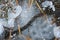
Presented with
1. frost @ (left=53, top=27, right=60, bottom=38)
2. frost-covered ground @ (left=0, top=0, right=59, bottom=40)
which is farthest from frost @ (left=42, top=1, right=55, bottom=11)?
frost @ (left=53, top=27, right=60, bottom=38)

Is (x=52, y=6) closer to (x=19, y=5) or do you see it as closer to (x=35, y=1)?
(x=35, y=1)

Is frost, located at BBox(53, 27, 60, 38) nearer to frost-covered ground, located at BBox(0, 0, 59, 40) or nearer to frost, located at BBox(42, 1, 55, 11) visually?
frost-covered ground, located at BBox(0, 0, 59, 40)

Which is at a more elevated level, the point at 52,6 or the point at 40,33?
the point at 52,6

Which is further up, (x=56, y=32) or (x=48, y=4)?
(x=48, y=4)

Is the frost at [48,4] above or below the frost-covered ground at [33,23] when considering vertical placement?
above

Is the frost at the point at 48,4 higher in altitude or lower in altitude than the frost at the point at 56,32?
higher

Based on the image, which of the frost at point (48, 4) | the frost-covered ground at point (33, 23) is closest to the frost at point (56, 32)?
the frost-covered ground at point (33, 23)

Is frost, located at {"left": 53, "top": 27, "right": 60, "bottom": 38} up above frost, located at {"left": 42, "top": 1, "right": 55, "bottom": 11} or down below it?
below

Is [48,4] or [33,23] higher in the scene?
[48,4]

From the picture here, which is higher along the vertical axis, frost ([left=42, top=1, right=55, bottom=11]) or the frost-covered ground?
frost ([left=42, top=1, right=55, bottom=11])

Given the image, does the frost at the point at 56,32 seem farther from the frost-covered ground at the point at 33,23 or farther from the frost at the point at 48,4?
the frost at the point at 48,4

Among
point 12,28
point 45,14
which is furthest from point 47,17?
point 12,28
